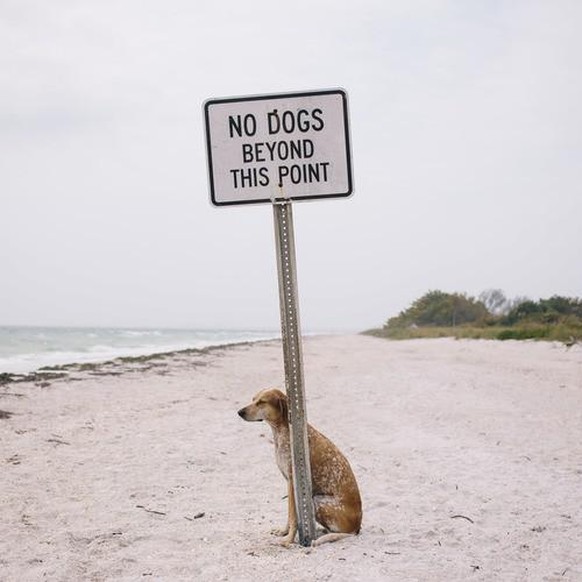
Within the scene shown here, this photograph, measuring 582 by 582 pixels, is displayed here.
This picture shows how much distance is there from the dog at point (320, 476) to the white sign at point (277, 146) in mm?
1407

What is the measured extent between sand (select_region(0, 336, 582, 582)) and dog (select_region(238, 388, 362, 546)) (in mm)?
158

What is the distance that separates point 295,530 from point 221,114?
111 inches

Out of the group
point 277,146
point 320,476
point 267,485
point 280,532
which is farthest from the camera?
point 267,485

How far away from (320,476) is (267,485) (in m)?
2.29

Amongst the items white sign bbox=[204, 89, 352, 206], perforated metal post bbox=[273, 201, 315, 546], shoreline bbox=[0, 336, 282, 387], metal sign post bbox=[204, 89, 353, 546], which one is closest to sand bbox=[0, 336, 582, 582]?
perforated metal post bbox=[273, 201, 315, 546]

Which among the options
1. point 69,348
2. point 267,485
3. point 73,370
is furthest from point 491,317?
point 267,485

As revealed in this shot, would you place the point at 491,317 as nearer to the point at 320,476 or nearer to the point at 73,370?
the point at 73,370

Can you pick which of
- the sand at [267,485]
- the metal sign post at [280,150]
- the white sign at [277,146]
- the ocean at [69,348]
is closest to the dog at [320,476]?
the sand at [267,485]

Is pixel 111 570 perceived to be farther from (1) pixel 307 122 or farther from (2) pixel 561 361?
(2) pixel 561 361

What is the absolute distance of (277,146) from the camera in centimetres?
400

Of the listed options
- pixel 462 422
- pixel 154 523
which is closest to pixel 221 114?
pixel 154 523

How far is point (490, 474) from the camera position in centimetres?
668

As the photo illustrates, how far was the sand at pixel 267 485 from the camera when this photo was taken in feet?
13.6

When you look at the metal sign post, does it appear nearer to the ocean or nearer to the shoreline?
the shoreline
